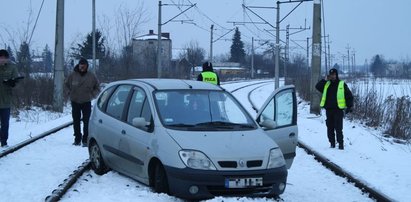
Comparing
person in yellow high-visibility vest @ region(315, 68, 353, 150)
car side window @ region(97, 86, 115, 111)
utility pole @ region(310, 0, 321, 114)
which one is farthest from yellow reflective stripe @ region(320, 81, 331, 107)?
utility pole @ region(310, 0, 321, 114)

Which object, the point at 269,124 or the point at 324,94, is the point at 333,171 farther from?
the point at 324,94

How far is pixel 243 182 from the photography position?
643cm

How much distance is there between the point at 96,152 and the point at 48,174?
833mm

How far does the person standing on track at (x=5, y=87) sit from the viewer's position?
10812 millimetres

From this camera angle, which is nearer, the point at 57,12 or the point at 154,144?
the point at 154,144

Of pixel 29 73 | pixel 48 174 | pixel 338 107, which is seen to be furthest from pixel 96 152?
pixel 29 73

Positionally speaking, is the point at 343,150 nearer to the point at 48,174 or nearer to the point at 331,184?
the point at 331,184

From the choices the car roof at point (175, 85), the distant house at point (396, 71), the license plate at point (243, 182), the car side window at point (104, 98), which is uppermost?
the distant house at point (396, 71)

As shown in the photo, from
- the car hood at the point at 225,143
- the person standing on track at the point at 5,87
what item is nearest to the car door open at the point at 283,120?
the car hood at the point at 225,143

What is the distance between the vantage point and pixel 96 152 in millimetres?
8750

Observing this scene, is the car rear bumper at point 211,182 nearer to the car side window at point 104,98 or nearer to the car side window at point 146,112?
the car side window at point 146,112

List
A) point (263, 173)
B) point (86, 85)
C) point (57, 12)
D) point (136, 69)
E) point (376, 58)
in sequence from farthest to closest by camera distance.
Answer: point (376, 58) → point (136, 69) → point (57, 12) → point (86, 85) → point (263, 173)

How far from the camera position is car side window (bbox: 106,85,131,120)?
8188 millimetres

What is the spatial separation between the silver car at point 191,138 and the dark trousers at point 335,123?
4.07 metres
